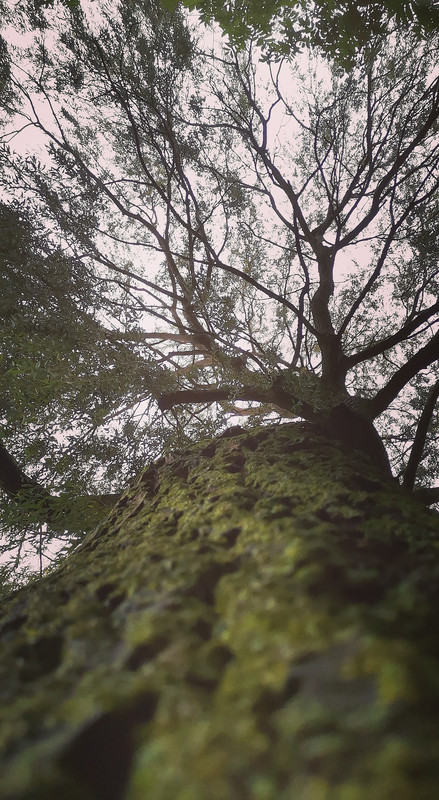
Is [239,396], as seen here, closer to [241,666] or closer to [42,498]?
[42,498]

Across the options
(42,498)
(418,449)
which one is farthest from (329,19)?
(42,498)

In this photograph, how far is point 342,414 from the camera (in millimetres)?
3600

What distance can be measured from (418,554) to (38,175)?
6.27 meters

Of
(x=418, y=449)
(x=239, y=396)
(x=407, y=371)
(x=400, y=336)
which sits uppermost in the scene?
(x=400, y=336)

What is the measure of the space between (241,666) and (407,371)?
4.03 m

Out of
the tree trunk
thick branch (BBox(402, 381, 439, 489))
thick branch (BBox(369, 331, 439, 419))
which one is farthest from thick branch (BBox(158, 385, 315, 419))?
the tree trunk

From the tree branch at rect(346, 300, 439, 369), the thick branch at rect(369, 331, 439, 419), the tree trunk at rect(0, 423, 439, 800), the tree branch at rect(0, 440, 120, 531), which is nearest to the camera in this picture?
the tree trunk at rect(0, 423, 439, 800)

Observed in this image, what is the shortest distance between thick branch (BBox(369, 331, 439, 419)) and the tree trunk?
299cm

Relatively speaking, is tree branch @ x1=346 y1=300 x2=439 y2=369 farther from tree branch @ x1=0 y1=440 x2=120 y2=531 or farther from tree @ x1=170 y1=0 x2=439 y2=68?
tree branch @ x1=0 y1=440 x2=120 y2=531

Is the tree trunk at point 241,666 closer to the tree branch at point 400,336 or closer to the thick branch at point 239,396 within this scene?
the thick branch at point 239,396

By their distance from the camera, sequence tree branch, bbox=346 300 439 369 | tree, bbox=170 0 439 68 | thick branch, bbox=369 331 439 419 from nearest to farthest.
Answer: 1. tree, bbox=170 0 439 68
2. thick branch, bbox=369 331 439 419
3. tree branch, bbox=346 300 439 369

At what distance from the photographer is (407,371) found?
4.12m

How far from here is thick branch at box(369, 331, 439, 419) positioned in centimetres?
384

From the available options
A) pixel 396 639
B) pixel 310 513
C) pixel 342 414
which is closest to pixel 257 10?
pixel 342 414
